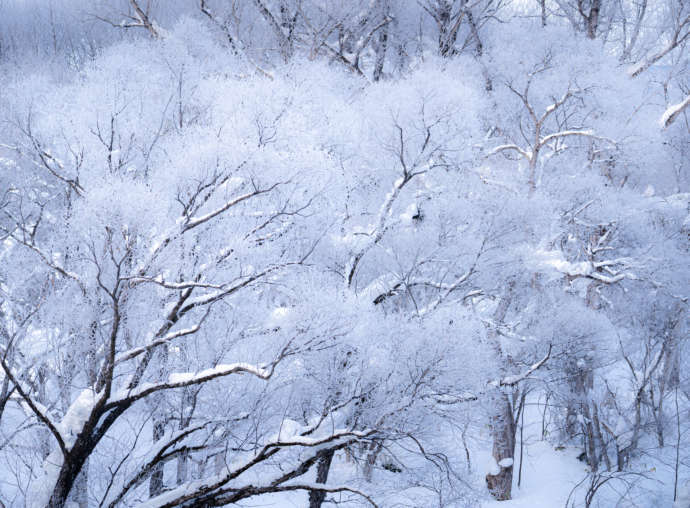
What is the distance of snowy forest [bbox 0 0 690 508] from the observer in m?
6.58

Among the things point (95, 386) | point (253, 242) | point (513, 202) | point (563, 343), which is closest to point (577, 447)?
point (563, 343)

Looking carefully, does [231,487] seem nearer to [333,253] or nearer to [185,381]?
[185,381]

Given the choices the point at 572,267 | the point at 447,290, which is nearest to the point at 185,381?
the point at 447,290

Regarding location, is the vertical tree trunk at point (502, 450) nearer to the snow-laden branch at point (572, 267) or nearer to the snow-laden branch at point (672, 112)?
the snow-laden branch at point (572, 267)

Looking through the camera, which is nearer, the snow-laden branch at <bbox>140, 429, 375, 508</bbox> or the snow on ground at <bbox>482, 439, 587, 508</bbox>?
the snow-laden branch at <bbox>140, 429, 375, 508</bbox>

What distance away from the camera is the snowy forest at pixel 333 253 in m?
6.58

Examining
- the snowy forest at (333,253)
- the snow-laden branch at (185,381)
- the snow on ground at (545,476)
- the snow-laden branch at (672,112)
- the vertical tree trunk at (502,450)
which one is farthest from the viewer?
the snow on ground at (545,476)

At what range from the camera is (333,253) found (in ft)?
30.8

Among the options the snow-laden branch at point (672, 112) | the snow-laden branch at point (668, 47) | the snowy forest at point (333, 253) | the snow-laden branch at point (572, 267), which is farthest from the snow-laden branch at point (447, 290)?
the snow-laden branch at point (668, 47)

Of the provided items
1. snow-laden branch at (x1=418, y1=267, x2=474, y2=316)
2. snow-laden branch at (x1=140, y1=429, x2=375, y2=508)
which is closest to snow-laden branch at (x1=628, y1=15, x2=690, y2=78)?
snow-laden branch at (x1=418, y1=267, x2=474, y2=316)

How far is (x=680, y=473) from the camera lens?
37.5 feet

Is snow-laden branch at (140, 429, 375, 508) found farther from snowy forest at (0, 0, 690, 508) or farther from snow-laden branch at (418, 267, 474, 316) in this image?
snow-laden branch at (418, 267, 474, 316)

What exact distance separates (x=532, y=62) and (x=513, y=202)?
364cm

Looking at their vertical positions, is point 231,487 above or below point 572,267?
below
